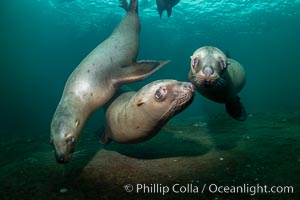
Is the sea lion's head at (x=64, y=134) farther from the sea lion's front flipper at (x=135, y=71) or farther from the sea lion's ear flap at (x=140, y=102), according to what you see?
the sea lion's front flipper at (x=135, y=71)

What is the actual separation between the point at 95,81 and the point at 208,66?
222cm

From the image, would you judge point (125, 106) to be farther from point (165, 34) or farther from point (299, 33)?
point (299, 33)

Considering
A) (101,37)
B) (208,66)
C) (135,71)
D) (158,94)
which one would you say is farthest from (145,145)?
(101,37)

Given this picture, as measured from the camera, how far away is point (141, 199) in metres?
3.09

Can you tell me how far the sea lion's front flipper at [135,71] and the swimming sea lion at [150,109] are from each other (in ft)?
3.08

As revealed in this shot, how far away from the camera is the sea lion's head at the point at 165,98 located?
3588 mm

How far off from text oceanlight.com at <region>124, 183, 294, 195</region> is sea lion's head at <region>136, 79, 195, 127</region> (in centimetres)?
99

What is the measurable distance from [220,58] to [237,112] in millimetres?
2226

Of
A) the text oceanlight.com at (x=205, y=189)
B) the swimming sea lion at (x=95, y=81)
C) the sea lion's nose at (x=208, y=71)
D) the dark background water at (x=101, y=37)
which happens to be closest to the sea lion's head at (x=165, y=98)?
the sea lion's nose at (x=208, y=71)

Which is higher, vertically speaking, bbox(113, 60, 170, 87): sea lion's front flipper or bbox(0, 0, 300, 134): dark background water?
bbox(113, 60, 170, 87): sea lion's front flipper

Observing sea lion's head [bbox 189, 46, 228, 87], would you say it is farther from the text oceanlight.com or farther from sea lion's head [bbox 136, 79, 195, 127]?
the text oceanlight.com

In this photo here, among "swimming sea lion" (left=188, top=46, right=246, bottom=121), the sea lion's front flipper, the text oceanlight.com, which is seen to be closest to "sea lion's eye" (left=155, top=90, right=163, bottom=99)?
"swimming sea lion" (left=188, top=46, right=246, bottom=121)

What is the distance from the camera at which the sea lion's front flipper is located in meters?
→ 5.55

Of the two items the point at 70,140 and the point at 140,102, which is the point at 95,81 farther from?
the point at 70,140
